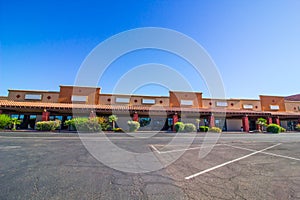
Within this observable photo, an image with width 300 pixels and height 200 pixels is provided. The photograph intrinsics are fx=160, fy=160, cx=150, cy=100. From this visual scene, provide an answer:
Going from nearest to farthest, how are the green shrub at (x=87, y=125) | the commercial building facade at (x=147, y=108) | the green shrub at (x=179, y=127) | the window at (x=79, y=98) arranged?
the green shrub at (x=87, y=125)
the green shrub at (x=179, y=127)
the commercial building facade at (x=147, y=108)
the window at (x=79, y=98)

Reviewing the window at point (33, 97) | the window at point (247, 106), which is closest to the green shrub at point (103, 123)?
the window at point (33, 97)

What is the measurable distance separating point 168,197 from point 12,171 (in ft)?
12.8

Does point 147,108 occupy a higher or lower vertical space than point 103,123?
higher

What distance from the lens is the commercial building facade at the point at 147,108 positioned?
21.0m

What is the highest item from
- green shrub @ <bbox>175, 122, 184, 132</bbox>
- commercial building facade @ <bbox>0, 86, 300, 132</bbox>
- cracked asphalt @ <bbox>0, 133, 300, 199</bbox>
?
commercial building facade @ <bbox>0, 86, 300, 132</bbox>

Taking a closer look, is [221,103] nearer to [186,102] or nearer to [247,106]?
[247,106]

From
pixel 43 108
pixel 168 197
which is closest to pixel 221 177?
pixel 168 197

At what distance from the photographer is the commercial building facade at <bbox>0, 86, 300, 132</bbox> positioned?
2102 centimetres

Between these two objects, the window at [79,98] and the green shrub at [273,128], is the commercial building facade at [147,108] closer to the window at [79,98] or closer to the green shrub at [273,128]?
the window at [79,98]

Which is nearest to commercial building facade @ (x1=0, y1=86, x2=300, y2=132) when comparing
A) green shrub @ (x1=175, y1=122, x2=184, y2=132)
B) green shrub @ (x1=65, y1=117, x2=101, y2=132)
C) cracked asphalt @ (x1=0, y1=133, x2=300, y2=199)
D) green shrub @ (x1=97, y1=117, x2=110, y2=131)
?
green shrub @ (x1=175, y1=122, x2=184, y2=132)

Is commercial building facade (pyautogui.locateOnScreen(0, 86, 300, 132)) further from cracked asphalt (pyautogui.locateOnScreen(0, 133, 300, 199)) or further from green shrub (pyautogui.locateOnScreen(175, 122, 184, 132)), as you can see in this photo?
cracked asphalt (pyautogui.locateOnScreen(0, 133, 300, 199))

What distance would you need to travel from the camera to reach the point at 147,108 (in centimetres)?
2189

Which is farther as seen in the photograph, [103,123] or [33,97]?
[33,97]

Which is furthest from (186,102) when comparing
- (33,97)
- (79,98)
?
(33,97)
